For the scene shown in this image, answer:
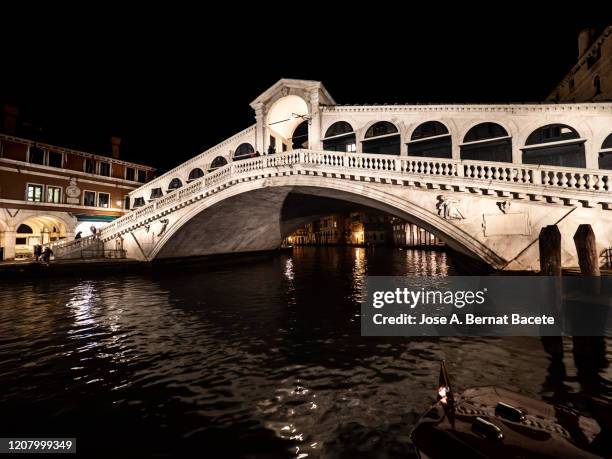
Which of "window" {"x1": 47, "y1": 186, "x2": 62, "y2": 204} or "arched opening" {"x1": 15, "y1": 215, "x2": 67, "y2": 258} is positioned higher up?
"window" {"x1": 47, "y1": 186, "x2": 62, "y2": 204}

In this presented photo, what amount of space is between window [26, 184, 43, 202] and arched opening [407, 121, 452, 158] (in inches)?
1059

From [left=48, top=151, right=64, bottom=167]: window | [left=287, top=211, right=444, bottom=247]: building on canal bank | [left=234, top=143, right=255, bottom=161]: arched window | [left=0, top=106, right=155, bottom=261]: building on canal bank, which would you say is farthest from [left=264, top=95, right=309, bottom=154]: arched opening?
[left=287, top=211, right=444, bottom=247]: building on canal bank

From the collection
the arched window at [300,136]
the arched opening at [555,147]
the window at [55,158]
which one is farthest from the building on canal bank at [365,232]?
the window at [55,158]

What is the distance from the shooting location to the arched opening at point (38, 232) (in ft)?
80.8

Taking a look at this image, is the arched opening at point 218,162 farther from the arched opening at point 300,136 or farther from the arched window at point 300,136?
the arched window at point 300,136

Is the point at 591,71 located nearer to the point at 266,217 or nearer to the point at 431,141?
the point at 431,141

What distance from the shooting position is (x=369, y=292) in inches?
489

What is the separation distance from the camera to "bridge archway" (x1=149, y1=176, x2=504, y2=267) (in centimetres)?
1226

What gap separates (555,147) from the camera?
1473 cm

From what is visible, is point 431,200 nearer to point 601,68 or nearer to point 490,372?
point 490,372

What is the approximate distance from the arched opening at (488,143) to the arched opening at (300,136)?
10.9 m

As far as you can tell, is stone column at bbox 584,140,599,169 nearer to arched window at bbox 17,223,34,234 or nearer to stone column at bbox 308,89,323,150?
stone column at bbox 308,89,323,150

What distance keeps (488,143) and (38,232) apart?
114ft

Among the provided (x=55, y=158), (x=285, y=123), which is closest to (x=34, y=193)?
(x=55, y=158)
